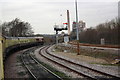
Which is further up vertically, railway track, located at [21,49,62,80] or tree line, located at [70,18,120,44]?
tree line, located at [70,18,120,44]

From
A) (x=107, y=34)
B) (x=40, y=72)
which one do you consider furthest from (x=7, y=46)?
(x=107, y=34)

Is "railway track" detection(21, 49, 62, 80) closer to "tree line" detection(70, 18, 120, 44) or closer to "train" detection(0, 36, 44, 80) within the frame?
"train" detection(0, 36, 44, 80)

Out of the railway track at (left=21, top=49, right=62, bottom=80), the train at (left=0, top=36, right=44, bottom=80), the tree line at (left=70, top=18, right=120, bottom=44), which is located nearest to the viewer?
the train at (left=0, top=36, right=44, bottom=80)

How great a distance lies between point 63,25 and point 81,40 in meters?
10.6

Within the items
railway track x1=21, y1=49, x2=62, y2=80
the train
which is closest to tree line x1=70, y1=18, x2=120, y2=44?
the train

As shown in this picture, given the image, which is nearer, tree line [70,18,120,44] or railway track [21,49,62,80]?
railway track [21,49,62,80]

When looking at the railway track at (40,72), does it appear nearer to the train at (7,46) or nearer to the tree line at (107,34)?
the train at (7,46)

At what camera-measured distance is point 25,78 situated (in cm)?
1094

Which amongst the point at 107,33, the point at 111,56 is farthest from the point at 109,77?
the point at 107,33

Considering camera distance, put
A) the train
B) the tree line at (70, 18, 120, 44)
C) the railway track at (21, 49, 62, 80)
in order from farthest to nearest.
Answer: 1. the tree line at (70, 18, 120, 44)
2. the railway track at (21, 49, 62, 80)
3. the train

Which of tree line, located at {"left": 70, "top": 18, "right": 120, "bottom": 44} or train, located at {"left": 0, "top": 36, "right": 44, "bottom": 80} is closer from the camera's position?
train, located at {"left": 0, "top": 36, "right": 44, "bottom": 80}

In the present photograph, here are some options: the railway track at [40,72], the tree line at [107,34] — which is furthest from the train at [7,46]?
the tree line at [107,34]

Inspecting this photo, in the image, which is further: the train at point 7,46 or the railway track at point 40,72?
the railway track at point 40,72

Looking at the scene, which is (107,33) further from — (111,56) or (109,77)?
(109,77)
